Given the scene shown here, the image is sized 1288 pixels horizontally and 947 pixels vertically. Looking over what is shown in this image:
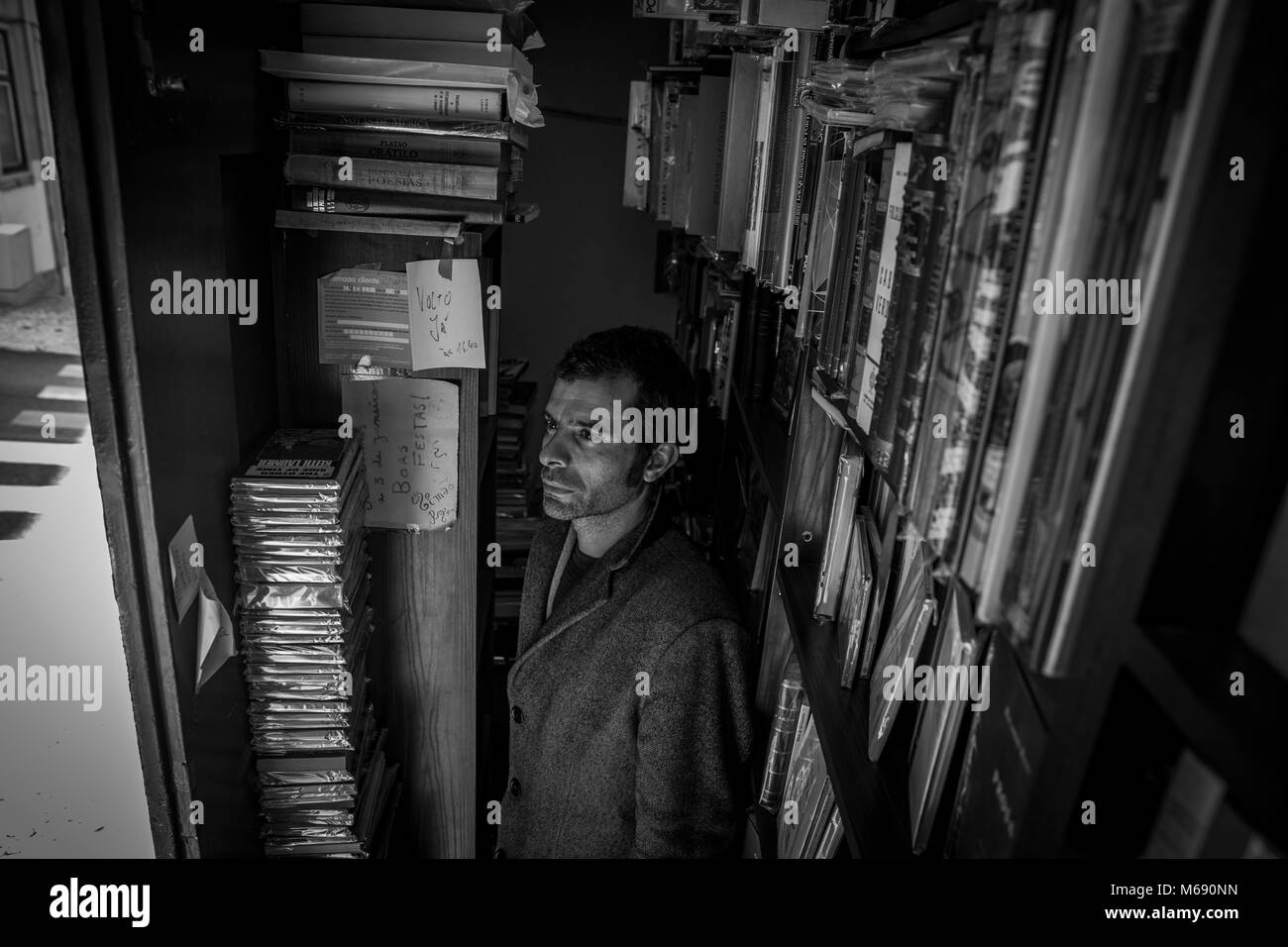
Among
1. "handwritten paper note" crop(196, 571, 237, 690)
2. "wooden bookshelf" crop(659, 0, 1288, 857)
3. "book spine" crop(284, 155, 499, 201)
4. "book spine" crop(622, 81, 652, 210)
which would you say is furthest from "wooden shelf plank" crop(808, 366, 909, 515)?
"book spine" crop(622, 81, 652, 210)

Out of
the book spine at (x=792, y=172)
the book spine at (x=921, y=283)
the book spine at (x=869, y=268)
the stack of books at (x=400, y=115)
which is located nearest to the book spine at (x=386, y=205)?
the stack of books at (x=400, y=115)

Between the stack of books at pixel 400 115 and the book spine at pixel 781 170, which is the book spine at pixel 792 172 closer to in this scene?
the book spine at pixel 781 170

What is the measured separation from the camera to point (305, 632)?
4.52ft

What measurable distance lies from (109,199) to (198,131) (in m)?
0.32

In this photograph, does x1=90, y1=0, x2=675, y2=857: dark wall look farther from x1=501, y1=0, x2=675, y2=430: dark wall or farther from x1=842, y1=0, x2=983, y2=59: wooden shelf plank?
x1=501, y1=0, x2=675, y2=430: dark wall

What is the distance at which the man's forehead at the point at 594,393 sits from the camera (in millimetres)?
1797

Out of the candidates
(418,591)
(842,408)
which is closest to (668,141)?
(418,591)

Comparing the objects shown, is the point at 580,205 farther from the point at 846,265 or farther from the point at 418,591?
the point at 846,265

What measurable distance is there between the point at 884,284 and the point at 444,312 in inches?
36.9

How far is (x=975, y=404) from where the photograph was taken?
1.94ft

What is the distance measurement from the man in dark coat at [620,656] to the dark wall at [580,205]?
248 cm

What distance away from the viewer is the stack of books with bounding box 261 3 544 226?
1396mm
